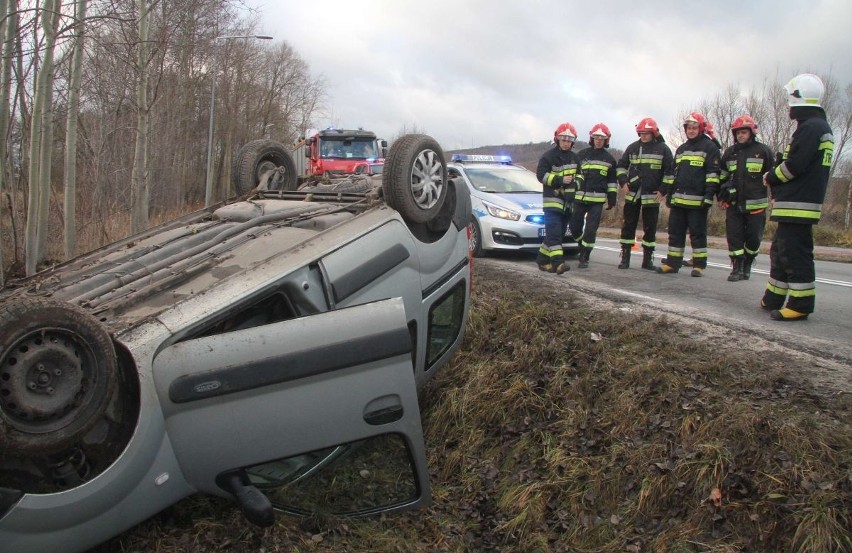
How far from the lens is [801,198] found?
4812 mm

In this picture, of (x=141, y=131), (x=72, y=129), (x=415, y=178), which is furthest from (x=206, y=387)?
(x=72, y=129)

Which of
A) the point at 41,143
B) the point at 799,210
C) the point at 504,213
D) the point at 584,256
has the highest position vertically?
the point at 41,143

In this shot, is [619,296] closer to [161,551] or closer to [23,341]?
[161,551]

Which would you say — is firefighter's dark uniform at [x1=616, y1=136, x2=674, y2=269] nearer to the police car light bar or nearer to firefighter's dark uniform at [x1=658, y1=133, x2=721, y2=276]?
firefighter's dark uniform at [x1=658, y1=133, x2=721, y2=276]

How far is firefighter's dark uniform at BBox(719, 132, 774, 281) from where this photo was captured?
677 cm

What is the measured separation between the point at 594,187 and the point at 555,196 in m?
0.68

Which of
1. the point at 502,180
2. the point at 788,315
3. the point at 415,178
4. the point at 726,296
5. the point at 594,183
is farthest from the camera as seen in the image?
the point at 502,180

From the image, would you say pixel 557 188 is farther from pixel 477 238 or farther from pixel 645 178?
A: pixel 477 238

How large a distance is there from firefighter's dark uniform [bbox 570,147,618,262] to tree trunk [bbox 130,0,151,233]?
8.59 m

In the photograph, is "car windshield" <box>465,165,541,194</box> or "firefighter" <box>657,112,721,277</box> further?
"car windshield" <box>465,165,541,194</box>

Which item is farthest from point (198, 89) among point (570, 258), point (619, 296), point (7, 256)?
point (619, 296)

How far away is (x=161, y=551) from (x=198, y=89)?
33.3m

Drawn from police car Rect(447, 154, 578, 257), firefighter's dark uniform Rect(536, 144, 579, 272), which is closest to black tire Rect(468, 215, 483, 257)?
police car Rect(447, 154, 578, 257)

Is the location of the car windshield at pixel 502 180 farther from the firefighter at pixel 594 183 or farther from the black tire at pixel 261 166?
the black tire at pixel 261 166
